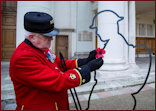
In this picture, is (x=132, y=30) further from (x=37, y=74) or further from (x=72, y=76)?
(x=37, y=74)

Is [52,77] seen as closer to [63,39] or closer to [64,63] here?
[64,63]

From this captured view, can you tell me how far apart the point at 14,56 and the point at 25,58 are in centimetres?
10

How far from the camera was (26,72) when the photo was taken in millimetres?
882

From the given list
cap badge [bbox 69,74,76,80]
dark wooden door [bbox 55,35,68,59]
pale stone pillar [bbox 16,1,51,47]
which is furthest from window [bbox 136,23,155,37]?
cap badge [bbox 69,74,76,80]

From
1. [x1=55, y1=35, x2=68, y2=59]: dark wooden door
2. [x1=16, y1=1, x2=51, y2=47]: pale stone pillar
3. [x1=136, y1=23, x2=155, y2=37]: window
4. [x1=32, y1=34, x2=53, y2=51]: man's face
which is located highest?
[x1=136, y1=23, x2=155, y2=37]: window

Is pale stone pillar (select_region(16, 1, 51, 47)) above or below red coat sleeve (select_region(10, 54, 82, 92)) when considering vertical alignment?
above

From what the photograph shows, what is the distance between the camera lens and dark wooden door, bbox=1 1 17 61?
23.5 feet

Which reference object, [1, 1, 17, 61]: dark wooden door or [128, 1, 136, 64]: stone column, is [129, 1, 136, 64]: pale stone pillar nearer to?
[128, 1, 136, 64]: stone column

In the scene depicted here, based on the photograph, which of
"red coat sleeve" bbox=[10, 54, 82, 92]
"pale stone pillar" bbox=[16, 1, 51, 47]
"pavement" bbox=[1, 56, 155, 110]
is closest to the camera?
"red coat sleeve" bbox=[10, 54, 82, 92]

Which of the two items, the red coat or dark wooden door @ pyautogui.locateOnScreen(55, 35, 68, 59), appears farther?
dark wooden door @ pyautogui.locateOnScreen(55, 35, 68, 59)

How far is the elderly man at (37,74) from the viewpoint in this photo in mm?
884

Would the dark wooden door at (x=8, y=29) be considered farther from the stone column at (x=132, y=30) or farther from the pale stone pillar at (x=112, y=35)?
the stone column at (x=132, y=30)

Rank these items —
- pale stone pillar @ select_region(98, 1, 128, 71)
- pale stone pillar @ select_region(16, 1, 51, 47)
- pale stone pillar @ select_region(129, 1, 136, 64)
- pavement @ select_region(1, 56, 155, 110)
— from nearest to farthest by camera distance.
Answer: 1. pavement @ select_region(1, 56, 155, 110)
2. pale stone pillar @ select_region(98, 1, 128, 71)
3. pale stone pillar @ select_region(16, 1, 51, 47)
4. pale stone pillar @ select_region(129, 1, 136, 64)

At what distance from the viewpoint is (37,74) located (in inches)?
34.6
